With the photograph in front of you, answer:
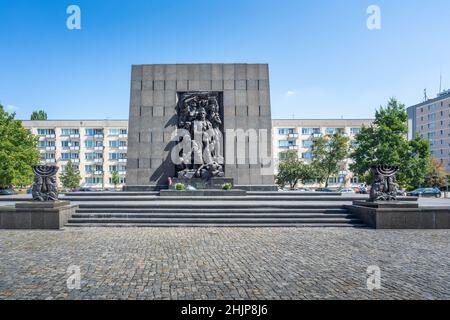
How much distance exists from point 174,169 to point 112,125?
65959mm

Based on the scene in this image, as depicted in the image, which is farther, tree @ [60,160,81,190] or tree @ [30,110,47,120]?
tree @ [30,110,47,120]

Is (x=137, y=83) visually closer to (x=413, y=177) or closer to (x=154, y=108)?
(x=154, y=108)

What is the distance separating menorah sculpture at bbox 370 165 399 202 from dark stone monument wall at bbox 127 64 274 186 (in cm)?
965

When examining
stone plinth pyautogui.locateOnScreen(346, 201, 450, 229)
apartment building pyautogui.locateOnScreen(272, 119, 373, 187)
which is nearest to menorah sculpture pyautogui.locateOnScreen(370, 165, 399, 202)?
stone plinth pyautogui.locateOnScreen(346, 201, 450, 229)

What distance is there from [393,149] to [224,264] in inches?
1632

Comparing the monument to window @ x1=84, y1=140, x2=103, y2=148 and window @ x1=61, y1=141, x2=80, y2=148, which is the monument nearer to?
window @ x1=84, y1=140, x2=103, y2=148

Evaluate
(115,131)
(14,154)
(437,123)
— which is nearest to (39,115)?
(115,131)

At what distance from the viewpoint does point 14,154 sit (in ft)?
142

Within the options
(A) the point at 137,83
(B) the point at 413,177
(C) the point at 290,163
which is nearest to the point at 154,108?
(A) the point at 137,83

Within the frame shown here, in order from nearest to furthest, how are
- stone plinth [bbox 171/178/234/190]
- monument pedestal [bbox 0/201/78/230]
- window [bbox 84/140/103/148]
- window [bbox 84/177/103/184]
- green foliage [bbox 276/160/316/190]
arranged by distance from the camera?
monument pedestal [bbox 0/201/78/230] < stone plinth [bbox 171/178/234/190] < green foliage [bbox 276/160/316/190] < window [bbox 84/140/103/148] < window [bbox 84/177/103/184]

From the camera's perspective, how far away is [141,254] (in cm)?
922

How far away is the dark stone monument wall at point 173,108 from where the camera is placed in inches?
944

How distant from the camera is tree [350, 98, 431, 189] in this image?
43219mm

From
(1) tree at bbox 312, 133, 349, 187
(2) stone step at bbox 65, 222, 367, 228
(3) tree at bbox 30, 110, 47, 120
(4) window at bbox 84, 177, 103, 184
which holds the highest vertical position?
(3) tree at bbox 30, 110, 47, 120
